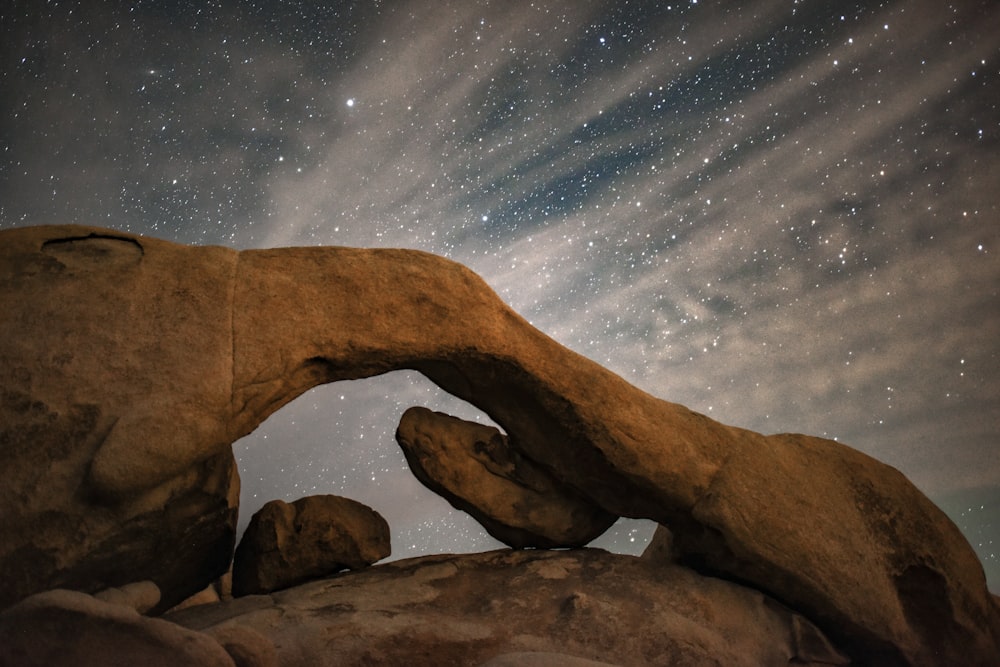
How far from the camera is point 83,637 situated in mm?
3875

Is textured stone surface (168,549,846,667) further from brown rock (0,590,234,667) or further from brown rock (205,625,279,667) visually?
brown rock (0,590,234,667)

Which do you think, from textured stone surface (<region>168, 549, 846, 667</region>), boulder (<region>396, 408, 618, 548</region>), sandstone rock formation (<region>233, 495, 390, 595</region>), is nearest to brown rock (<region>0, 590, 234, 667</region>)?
textured stone surface (<region>168, 549, 846, 667</region>)

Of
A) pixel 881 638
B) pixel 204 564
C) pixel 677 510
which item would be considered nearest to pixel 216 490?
pixel 204 564

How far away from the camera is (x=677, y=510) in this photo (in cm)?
680

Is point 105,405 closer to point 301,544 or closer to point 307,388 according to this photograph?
point 307,388

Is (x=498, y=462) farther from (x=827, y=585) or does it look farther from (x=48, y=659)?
(x=48, y=659)

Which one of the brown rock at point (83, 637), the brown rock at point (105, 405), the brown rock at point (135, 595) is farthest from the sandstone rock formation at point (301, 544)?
the brown rock at point (83, 637)

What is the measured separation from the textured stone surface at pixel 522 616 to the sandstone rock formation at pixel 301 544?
0.91 ft

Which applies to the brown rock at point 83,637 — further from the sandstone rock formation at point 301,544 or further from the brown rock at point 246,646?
the sandstone rock formation at point 301,544

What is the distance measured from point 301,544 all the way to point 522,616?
2030 millimetres

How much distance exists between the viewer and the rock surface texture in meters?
4.93

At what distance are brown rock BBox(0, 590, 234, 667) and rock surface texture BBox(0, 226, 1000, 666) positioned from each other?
1.02 m

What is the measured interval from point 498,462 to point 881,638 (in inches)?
148

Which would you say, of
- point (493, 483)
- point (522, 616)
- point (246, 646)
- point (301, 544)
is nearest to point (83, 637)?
point (246, 646)
